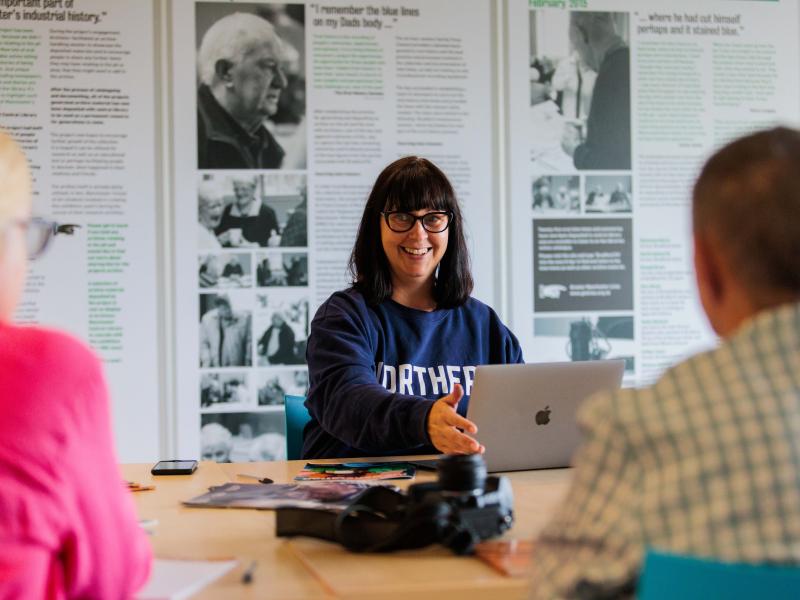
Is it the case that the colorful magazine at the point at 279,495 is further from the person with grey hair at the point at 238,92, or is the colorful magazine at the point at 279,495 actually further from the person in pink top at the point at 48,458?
the person with grey hair at the point at 238,92

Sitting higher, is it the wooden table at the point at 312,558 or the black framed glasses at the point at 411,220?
the black framed glasses at the point at 411,220

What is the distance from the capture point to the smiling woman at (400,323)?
2404 millimetres

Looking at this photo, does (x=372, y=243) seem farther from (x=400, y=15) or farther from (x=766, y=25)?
(x=766, y=25)

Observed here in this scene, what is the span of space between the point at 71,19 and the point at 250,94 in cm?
71

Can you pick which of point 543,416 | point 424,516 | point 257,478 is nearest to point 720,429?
point 424,516

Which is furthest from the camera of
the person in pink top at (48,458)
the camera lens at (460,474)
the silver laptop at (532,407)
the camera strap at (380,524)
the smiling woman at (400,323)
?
the smiling woman at (400,323)

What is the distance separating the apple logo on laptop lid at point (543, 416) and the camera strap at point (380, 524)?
0.62 meters

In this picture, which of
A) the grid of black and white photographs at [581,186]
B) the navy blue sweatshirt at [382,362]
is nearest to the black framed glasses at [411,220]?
the navy blue sweatshirt at [382,362]

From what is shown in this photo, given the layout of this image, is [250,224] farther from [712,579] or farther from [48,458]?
[712,579]

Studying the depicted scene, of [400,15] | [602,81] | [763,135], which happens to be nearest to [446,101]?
[400,15]

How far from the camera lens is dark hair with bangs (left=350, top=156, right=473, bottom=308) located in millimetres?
2676

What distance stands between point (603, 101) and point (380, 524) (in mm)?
2964

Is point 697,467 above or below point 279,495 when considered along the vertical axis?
above

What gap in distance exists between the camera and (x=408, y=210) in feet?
8.77
